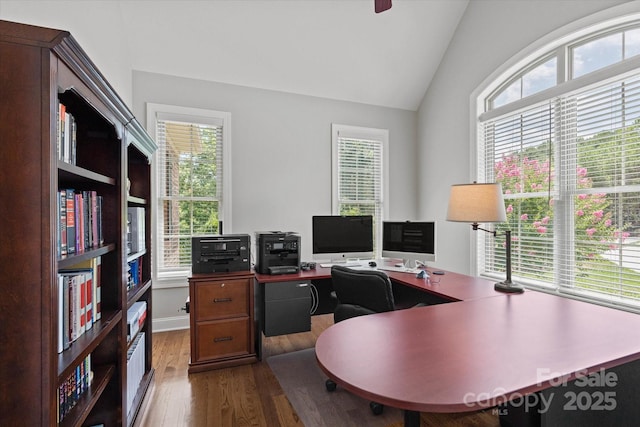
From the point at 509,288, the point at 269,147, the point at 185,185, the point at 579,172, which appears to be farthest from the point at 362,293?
the point at 185,185

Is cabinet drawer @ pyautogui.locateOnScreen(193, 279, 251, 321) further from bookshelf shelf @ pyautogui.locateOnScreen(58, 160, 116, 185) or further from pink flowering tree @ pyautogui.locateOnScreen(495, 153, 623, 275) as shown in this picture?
pink flowering tree @ pyautogui.locateOnScreen(495, 153, 623, 275)

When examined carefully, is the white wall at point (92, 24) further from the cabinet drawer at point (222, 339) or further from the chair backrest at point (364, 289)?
the chair backrest at point (364, 289)

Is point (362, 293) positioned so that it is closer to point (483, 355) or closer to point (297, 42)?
point (483, 355)

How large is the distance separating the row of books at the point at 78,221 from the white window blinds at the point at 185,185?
192 centimetres

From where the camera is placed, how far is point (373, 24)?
3.37 meters

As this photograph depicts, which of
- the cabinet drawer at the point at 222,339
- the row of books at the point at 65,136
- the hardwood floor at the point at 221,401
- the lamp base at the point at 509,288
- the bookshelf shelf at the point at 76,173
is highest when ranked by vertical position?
the row of books at the point at 65,136

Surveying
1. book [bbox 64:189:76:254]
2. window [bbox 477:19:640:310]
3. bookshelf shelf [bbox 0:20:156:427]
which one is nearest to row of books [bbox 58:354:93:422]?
bookshelf shelf [bbox 0:20:156:427]

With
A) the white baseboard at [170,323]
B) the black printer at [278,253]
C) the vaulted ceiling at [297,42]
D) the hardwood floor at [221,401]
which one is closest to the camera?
the hardwood floor at [221,401]

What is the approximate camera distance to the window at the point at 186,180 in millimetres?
3271

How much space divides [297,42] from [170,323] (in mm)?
3398

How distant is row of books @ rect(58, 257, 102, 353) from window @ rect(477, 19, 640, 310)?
3.36m

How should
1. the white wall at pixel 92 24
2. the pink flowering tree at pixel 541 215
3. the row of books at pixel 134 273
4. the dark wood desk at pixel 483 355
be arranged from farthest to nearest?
the pink flowering tree at pixel 541 215 → the row of books at pixel 134 273 → the white wall at pixel 92 24 → the dark wood desk at pixel 483 355

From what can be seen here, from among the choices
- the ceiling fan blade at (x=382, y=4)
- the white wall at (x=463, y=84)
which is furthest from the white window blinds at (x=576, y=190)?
the ceiling fan blade at (x=382, y=4)

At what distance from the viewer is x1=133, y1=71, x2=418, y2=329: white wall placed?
3295 millimetres
